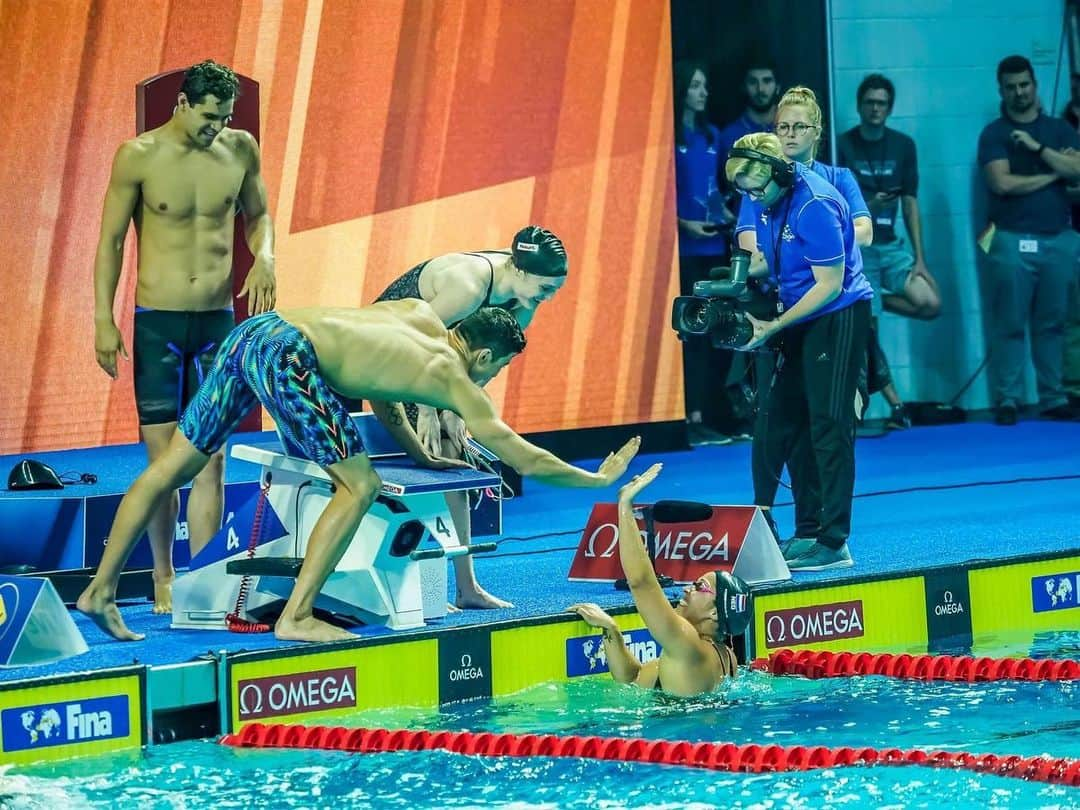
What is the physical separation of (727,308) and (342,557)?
6.24 feet

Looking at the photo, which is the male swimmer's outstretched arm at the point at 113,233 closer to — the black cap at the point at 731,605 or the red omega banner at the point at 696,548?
the red omega banner at the point at 696,548

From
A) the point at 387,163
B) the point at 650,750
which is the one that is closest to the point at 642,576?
the point at 650,750

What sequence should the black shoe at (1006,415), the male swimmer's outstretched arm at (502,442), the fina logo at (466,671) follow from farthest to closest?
1. the black shoe at (1006,415)
2. the fina logo at (466,671)
3. the male swimmer's outstretched arm at (502,442)

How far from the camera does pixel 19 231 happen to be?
32.3 ft

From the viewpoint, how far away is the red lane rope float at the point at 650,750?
18.0 feet

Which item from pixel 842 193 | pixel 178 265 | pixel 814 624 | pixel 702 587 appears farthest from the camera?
pixel 842 193

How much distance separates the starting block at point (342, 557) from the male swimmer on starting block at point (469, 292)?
217 mm

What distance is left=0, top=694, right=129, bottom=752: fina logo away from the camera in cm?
587

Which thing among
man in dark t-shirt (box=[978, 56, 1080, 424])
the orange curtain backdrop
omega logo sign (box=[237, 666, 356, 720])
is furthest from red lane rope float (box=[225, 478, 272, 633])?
man in dark t-shirt (box=[978, 56, 1080, 424])

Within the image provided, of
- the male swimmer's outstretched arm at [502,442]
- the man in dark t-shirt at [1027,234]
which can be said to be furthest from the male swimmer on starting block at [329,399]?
the man in dark t-shirt at [1027,234]

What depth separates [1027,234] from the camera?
12.8 m

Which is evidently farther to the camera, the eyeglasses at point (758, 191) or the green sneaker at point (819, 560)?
the green sneaker at point (819, 560)

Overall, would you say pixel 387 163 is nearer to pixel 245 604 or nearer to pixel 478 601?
pixel 478 601

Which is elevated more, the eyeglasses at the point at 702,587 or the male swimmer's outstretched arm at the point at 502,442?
the male swimmer's outstretched arm at the point at 502,442
